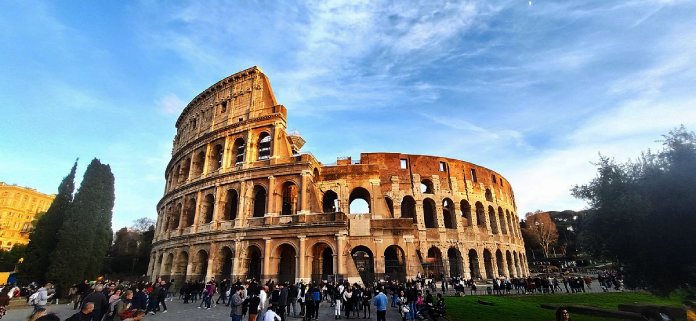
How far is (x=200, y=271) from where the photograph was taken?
81.9 feet

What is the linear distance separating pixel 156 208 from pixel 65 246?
14658mm

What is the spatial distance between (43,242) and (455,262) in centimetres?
3066

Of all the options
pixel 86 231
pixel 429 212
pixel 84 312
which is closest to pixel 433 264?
pixel 429 212

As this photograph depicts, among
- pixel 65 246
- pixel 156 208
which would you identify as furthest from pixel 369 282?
pixel 156 208

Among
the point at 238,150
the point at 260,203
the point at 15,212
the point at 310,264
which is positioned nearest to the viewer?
the point at 310,264

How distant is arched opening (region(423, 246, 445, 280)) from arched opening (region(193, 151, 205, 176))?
20845mm

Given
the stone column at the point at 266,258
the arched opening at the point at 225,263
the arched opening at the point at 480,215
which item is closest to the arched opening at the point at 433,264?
the arched opening at the point at 480,215

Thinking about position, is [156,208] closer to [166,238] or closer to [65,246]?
[166,238]

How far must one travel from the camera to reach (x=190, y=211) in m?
28.6

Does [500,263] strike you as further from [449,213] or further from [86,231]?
[86,231]

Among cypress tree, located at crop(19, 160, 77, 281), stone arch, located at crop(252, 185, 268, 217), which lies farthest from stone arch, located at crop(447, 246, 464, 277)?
cypress tree, located at crop(19, 160, 77, 281)

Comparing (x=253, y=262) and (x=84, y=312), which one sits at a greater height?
(x=253, y=262)

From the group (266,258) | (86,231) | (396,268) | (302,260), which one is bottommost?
(396,268)

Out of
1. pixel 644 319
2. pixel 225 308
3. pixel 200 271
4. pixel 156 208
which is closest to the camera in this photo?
pixel 644 319
